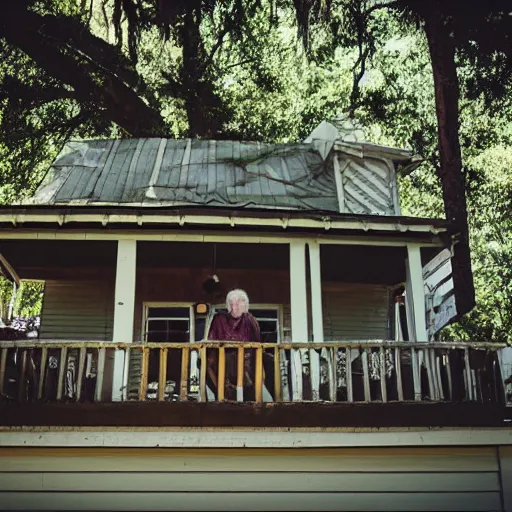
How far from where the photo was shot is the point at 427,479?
8500 mm

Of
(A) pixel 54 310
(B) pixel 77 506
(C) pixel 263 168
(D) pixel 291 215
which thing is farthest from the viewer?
(C) pixel 263 168

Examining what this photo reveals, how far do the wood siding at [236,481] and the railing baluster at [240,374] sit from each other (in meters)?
0.67

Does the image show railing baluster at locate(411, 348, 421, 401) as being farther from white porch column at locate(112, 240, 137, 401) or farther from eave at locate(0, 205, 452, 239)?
white porch column at locate(112, 240, 137, 401)

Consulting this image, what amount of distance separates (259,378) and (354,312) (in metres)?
5.05

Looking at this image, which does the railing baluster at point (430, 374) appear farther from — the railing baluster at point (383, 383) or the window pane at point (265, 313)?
the window pane at point (265, 313)

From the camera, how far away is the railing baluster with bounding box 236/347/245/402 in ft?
27.8

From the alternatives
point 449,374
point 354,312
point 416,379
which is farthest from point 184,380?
point 354,312

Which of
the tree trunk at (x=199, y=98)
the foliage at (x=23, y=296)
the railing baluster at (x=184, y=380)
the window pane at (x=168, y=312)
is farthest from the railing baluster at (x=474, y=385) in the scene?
the foliage at (x=23, y=296)

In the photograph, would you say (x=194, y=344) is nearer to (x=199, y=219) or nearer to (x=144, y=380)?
(x=144, y=380)

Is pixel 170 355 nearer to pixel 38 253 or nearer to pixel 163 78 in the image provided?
pixel 38 253

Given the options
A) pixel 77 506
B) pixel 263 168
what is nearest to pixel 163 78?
pixel 263 168

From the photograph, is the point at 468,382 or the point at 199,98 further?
the point at 199,98

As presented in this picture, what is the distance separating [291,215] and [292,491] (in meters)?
3.77

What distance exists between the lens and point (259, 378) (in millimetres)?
8500
